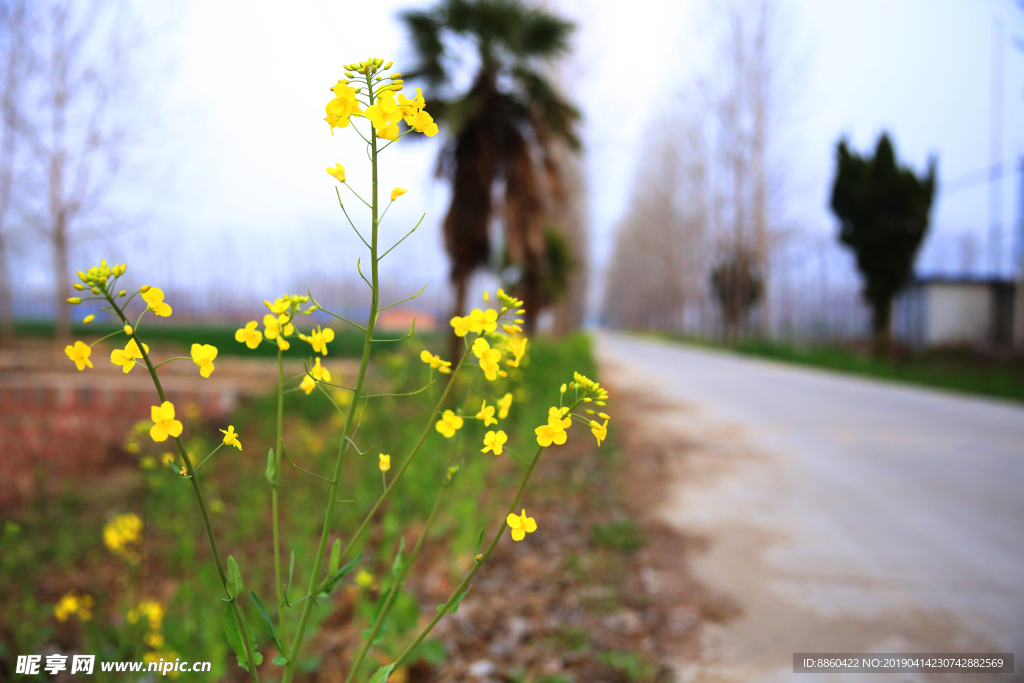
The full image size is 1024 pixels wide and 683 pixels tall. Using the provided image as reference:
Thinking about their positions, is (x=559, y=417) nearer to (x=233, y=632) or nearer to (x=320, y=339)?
(x=320, y=339)

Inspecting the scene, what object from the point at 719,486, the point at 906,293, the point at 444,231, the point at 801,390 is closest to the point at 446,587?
the point at 719,486

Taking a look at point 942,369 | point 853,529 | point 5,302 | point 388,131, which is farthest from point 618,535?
point 5,302

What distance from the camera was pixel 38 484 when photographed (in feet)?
14.2

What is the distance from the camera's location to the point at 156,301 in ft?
2.41

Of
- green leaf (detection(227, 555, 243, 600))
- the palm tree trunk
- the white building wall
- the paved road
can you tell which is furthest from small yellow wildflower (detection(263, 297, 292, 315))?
the white building wall

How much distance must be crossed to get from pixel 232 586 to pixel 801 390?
27.0ft

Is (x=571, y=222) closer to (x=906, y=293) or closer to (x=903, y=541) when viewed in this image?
(x=906, y=293)

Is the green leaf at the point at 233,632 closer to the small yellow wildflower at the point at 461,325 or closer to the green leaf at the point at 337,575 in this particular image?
the green leaf at the point at 337,575

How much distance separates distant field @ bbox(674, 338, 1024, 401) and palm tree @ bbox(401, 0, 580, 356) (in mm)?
6347

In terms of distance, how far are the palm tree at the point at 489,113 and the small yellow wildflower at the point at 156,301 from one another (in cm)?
563

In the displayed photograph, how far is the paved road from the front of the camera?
1827 millimetres

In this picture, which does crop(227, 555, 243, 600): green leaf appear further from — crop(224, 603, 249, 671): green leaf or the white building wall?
the white building wall

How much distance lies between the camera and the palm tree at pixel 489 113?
6.07 meters

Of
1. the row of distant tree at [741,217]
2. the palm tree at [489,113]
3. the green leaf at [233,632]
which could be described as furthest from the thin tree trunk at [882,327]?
the green leaf at [233,632]
